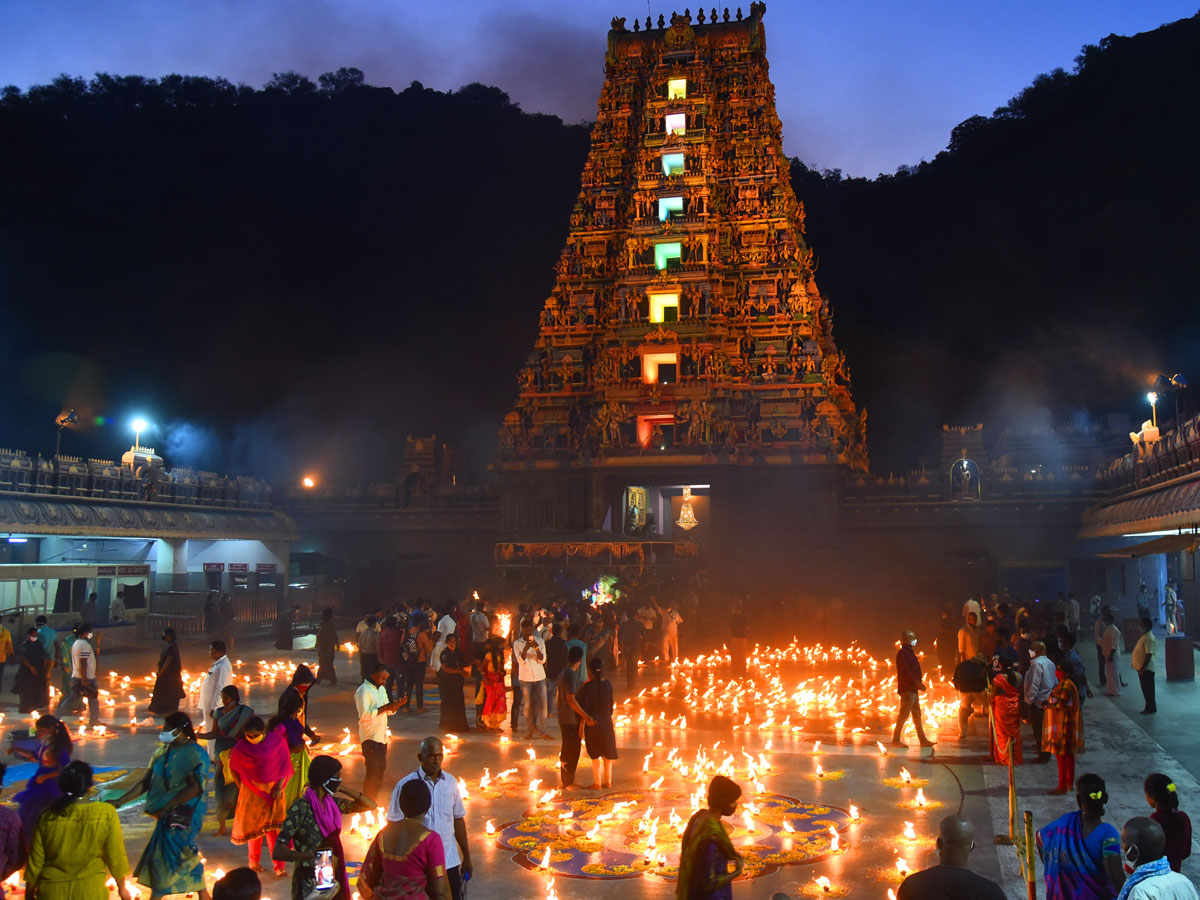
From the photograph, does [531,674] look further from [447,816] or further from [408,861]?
[408,861]

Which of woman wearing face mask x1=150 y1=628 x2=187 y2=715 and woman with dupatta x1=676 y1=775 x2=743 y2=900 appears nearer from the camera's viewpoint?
woman with dupatta x1=676 y1=775 x2=743 y2=900

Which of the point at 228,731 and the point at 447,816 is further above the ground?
the point at 228,731

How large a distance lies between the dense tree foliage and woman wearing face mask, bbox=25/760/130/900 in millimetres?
46133

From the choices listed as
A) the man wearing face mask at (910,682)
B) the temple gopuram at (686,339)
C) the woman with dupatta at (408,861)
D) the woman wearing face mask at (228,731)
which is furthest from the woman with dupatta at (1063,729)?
the temple gopuram at (686,339)

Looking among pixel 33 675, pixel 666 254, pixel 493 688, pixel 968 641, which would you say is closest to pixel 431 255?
pixel 666 254

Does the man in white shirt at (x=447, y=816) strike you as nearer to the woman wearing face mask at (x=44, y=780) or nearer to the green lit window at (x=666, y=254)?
the woman wearing face mask at (x=44, y=780)

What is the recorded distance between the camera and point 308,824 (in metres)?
6.06

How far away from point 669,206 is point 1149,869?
118 ft

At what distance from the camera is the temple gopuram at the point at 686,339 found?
35250 mm

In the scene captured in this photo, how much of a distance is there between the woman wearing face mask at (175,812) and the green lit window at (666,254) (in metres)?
32.3

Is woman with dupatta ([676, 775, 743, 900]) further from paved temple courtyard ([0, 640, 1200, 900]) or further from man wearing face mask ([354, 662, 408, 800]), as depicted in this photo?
man wearing face mask ([354, 662, 408, 800])

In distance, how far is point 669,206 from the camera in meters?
38.7

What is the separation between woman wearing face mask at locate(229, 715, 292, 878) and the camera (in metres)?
7.70

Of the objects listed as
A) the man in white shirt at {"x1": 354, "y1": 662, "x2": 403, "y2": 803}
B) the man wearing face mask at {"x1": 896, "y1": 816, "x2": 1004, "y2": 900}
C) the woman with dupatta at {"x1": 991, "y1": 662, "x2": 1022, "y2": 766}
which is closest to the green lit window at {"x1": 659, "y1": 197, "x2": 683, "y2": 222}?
the woman with dupatta at {"x1": 991, "y1": 662, "x2": 1022, "y2": 766}
